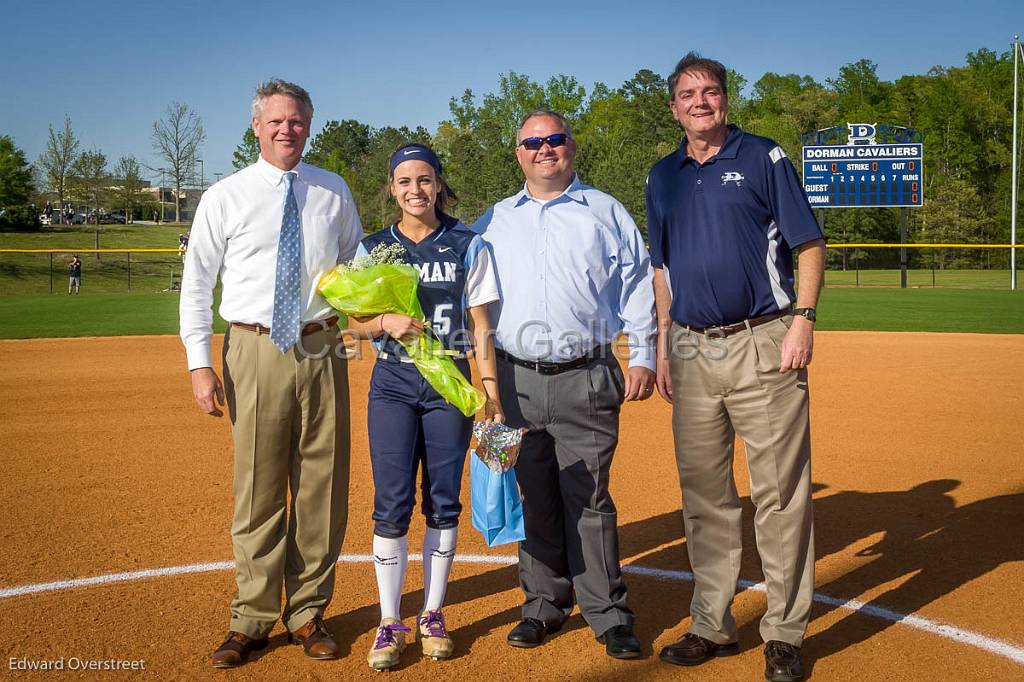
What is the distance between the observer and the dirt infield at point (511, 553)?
383cm

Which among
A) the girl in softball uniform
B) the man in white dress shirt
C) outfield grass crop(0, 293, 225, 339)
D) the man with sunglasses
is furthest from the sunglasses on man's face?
outfield grass crop(0, 293, 225, 339)

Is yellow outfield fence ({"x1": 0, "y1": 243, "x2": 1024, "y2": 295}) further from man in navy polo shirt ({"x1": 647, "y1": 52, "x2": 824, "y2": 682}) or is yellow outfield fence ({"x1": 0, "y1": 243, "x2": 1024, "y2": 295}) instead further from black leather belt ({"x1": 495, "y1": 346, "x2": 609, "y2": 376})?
black leather belt ({"x1": 495, "y1": 346, "x2": 609, "y2": 376})

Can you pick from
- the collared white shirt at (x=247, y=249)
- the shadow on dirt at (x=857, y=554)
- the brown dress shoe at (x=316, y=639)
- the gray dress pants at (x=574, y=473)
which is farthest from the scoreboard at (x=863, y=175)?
the brown dress shoe at (x=316, y=639)

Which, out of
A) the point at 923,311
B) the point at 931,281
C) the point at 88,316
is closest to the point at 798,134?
the point at 931,281

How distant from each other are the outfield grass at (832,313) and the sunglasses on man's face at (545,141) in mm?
15074

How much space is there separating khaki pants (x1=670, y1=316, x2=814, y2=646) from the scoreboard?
3048 cm

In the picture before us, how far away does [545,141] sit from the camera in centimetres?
406

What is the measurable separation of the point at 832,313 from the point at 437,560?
65.0 feet

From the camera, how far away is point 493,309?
4.12m

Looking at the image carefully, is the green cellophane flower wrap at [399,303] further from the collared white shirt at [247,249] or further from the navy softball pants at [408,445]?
the collared white shirt at [247,249]

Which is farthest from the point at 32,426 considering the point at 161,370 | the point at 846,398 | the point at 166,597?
the point at 846,398

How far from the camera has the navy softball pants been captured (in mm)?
3881

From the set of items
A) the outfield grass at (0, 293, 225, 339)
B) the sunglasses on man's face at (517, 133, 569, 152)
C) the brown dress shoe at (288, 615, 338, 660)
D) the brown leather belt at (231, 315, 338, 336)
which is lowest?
the brown dress shoe at (288, 615, 338, 660)

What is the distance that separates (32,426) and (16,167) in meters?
56.1
